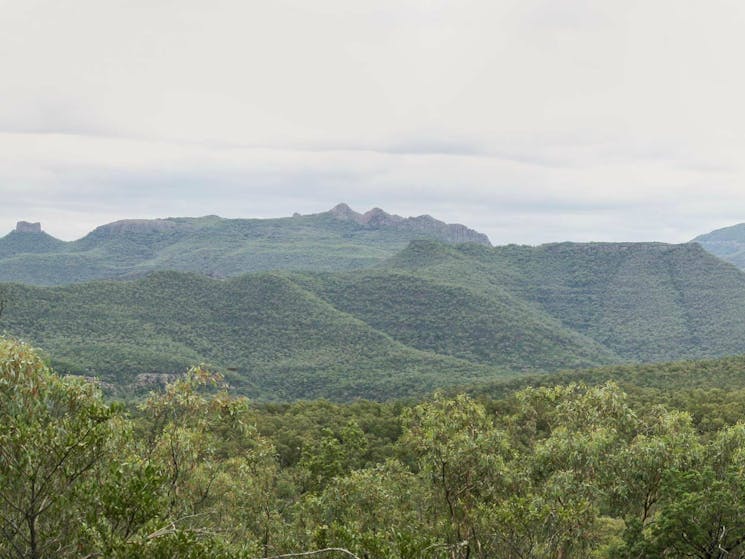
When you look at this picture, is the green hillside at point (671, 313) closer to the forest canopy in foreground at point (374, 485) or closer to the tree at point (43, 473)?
the forest canopy in foreground at point (374, 485)

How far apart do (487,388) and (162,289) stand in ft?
330

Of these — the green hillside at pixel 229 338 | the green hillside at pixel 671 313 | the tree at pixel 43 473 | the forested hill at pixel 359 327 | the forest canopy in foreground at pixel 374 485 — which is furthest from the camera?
the green hillside at pixel 671 313

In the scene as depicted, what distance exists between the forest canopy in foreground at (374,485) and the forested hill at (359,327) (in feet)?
281

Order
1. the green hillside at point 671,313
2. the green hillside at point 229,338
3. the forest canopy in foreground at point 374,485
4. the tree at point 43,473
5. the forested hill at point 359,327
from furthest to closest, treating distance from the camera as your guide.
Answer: the green hillside at point 671,313 < the forested hill at point 359,327 < the green hillside at point 229,338 < the forest canopy in foreground at point 374,485 < the tree at point 43,473

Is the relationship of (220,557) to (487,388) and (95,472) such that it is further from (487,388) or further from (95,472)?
(487,388)

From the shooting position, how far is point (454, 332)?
159 metres

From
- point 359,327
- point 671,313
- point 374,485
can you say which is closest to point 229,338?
point 359,327

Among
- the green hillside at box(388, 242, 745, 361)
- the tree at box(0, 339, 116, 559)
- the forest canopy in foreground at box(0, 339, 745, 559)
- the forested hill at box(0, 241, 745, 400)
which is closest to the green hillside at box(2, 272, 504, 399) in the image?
the forested hill at box(0, 241, 745, 400)

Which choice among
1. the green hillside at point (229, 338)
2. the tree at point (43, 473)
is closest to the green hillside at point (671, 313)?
the green hillside at point (229, 338)

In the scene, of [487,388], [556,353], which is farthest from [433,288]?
[487,388]

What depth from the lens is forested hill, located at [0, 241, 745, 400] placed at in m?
119

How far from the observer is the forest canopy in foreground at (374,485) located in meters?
12.9

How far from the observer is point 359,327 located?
510 feet

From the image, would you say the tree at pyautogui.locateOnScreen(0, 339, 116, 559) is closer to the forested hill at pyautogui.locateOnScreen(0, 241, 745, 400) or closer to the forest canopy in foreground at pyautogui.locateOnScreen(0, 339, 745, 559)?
the forest canopy in foreground at pyautogui.locateOnScreen(0, 339, 745, 559)
